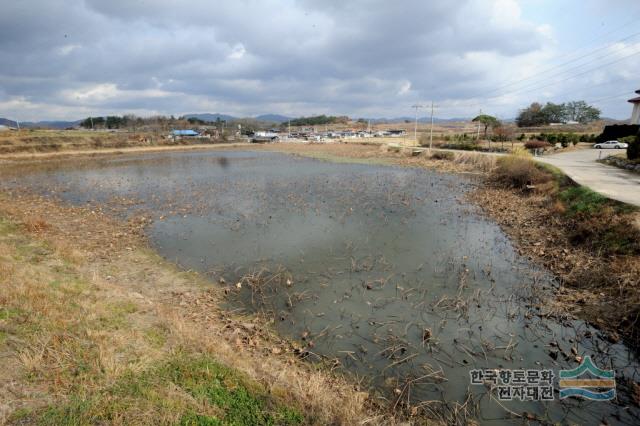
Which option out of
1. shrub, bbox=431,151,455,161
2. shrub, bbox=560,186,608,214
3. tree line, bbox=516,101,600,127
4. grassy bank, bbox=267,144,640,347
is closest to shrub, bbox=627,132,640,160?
grassy bank, bbox=267,144,640,347

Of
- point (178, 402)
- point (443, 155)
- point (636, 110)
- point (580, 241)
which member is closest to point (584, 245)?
point (580, 241)

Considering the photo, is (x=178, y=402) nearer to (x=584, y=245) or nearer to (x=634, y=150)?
(x=584, y=245)

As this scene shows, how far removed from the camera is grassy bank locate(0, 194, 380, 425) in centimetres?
417

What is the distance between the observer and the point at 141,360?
206 inches

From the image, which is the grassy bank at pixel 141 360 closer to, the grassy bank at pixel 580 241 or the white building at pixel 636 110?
the grassy bank at pixel 580 241

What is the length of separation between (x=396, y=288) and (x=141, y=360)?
22.8 feet

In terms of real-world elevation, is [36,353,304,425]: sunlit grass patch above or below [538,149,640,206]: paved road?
below

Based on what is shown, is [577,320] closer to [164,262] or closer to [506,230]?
[506,230]

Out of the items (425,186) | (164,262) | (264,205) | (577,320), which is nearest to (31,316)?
(164,262)

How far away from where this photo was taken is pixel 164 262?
38.1 feet

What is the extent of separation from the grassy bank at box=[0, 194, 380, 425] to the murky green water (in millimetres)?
1039

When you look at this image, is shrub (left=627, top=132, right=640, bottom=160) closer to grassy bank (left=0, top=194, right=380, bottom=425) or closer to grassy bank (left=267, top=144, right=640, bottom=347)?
grassy bank (left=267, top=144, right=640, bottom=347)

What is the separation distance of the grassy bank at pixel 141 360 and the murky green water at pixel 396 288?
104 centimetres

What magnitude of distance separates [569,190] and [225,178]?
28.7m
